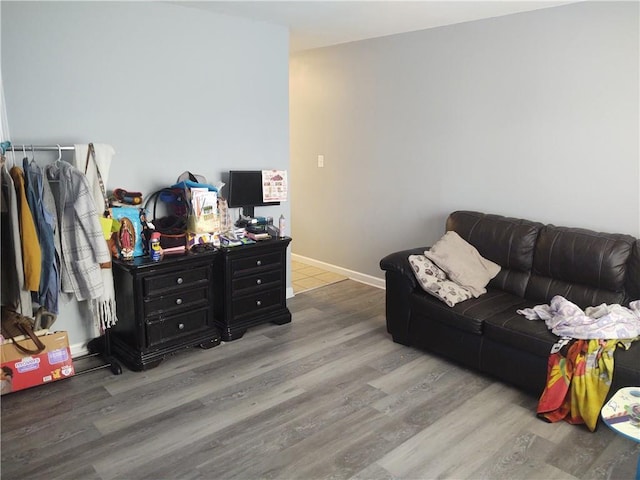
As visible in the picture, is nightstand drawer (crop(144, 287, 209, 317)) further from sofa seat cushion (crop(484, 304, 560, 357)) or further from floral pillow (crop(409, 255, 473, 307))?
sofa seat cushion (crop(484, 304, 560, 357))

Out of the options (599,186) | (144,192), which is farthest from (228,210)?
(599,186)

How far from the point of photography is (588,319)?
256 centimetres

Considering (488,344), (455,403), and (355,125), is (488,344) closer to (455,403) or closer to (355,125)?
(455,403)

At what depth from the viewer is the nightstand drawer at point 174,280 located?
9.63 ft

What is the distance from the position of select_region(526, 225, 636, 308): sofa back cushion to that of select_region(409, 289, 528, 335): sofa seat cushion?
21 centimetres

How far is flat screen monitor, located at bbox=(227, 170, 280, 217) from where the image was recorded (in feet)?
11.9

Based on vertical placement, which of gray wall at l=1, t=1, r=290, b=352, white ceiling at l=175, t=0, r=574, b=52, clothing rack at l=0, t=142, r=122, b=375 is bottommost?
clothing rack at l=0, t=142, r=122, b=375

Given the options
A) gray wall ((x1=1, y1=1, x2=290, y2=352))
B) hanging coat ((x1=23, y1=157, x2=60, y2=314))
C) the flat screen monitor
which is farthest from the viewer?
the flat screen monitor

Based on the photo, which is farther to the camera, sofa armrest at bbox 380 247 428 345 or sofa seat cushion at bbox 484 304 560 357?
sofa armrest at bbox 380 247 428 345

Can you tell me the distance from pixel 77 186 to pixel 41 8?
3.59ft

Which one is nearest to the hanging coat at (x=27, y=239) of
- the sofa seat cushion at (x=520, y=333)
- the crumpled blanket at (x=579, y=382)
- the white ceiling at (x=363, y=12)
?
the white ceiling at (x=363, y=12)

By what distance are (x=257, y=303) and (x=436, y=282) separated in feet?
4.40

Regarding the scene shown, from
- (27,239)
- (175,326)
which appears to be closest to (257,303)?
(175,326)

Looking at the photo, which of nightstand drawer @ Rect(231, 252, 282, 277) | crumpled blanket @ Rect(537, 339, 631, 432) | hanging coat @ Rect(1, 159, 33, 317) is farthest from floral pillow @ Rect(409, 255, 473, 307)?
hanging coat @ Rect(1, 159, 33, 317)
